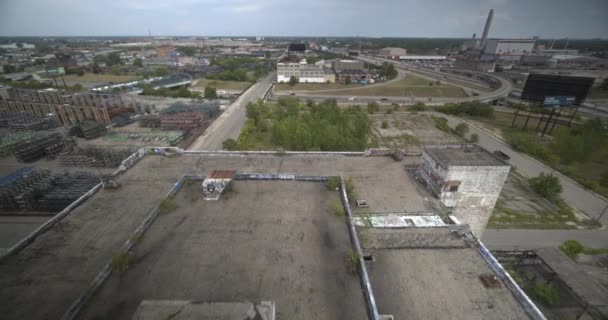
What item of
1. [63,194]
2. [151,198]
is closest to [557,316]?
[151,198]

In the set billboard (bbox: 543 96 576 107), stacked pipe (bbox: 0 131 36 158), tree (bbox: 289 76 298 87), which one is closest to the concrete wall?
billboard (bbox: 543 96 576 107)

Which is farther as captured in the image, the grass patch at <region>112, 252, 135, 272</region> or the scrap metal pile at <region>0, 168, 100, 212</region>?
the scrap metal pile at <region>0, 168, 100, 212</region>

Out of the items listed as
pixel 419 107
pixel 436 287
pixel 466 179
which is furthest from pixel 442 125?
pixel 436 287

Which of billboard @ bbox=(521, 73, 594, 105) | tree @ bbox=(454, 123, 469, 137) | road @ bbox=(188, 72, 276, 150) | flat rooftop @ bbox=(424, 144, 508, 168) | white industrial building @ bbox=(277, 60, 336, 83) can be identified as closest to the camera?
flat rooftop @ bbox=(424, 144, 508, 168)

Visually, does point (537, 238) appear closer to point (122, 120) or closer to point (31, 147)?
point (31, 147)

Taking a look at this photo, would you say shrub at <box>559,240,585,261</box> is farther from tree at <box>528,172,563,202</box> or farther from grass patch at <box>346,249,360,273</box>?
grass patch at <box>346,249,360,273</box>

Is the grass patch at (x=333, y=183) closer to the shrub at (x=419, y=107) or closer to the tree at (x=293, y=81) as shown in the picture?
the shrub at (x=419, y=107)

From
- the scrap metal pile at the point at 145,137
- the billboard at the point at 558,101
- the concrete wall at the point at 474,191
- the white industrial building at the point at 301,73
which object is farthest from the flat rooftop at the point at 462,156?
the white industrial building at the point at 301,73

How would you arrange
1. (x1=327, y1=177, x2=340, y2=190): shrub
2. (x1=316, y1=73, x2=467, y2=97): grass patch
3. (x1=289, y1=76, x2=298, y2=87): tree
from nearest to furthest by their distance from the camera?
(x1=327, y1=177, x2=340, y2=190): shrub < (x1=316, y1=73, x2=467, y2=97): grass patch < (x1=289, y1=76, x2=298, y2=87): tree

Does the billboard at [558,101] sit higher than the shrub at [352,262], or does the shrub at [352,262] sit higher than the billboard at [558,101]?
the billboard at [558,101]
